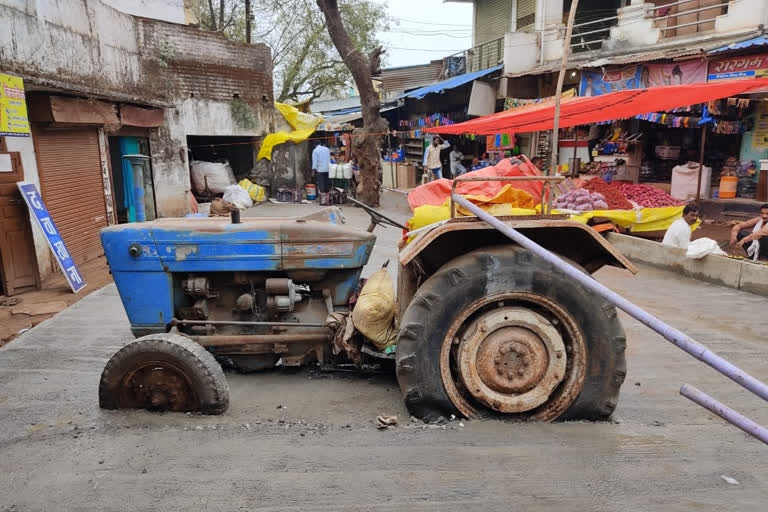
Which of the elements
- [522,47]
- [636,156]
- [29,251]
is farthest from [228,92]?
[636,156]

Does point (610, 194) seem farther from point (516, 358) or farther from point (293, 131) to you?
point (293, 131)

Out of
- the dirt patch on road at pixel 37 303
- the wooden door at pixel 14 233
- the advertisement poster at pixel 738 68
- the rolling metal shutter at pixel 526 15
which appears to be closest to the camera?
the dirt patch on road at pixel 37 303

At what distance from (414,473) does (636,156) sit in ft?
41.3

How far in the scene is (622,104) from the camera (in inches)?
351

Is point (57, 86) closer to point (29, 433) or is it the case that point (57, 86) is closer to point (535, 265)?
point (29, 433)

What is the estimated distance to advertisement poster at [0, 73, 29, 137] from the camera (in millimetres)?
6562

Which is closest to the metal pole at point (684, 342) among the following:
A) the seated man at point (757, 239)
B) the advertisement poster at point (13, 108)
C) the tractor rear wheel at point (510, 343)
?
the tractor rear wheel at point (510, 343)

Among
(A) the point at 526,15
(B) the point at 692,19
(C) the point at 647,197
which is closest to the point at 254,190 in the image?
(A) the point at 526,15

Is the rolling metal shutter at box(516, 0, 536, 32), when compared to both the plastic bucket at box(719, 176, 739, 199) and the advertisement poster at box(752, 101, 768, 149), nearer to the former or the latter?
the advertisement poster at box(752, 101, 768, 149)

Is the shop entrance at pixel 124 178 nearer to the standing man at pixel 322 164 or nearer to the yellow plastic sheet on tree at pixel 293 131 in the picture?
the yellow plastic sheet on tree at pixel 293 131

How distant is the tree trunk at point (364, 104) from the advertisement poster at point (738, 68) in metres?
7.75

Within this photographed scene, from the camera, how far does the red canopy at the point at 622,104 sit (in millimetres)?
7934

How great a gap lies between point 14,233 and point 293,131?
453 inches

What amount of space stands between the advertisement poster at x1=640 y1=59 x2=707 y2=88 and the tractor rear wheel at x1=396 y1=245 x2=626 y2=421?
10169mm
